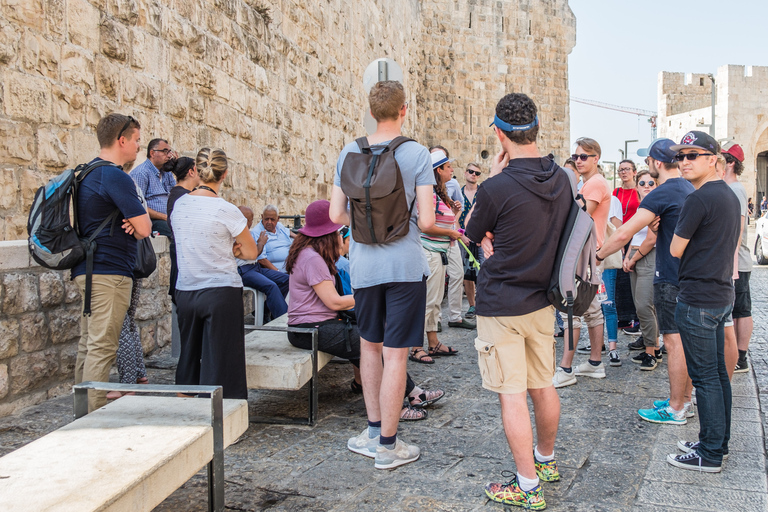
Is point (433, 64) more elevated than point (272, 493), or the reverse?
point (433, 64)

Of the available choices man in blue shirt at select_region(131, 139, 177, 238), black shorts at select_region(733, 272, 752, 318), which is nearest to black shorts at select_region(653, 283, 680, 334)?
black shorts at select_region(733, 272, 752, 318)

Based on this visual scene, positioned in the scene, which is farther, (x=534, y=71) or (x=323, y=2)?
(x=534, y=71)

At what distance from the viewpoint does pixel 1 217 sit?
13.3ft

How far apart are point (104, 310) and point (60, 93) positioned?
1740 millimetres

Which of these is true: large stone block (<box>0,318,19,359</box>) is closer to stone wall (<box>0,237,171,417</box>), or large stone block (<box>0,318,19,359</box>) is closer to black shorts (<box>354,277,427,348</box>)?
stone wall (<box>0,237,171,417</box>)

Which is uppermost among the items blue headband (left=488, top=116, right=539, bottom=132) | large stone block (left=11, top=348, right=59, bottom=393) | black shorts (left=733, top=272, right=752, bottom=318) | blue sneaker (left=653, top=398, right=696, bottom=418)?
blue headband (left=488, top=116, right=539, bottom=132)

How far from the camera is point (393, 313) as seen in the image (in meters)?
3.19

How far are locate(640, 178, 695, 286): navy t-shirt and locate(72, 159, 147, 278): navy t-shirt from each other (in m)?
2.97

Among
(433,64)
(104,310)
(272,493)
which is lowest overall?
(272,493)

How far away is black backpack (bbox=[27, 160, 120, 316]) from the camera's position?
346cm

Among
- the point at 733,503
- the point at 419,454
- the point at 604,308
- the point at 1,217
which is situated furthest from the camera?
the point at 604,308

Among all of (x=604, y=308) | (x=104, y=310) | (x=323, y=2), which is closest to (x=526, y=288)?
(x=104, y=310)

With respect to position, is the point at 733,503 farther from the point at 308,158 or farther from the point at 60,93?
the point at 308,158

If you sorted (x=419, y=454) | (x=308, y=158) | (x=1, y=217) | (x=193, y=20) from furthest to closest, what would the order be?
(x=308, y=158) < (x=193, y=20) < (x=1, y=217) < (x=419, y=454)
